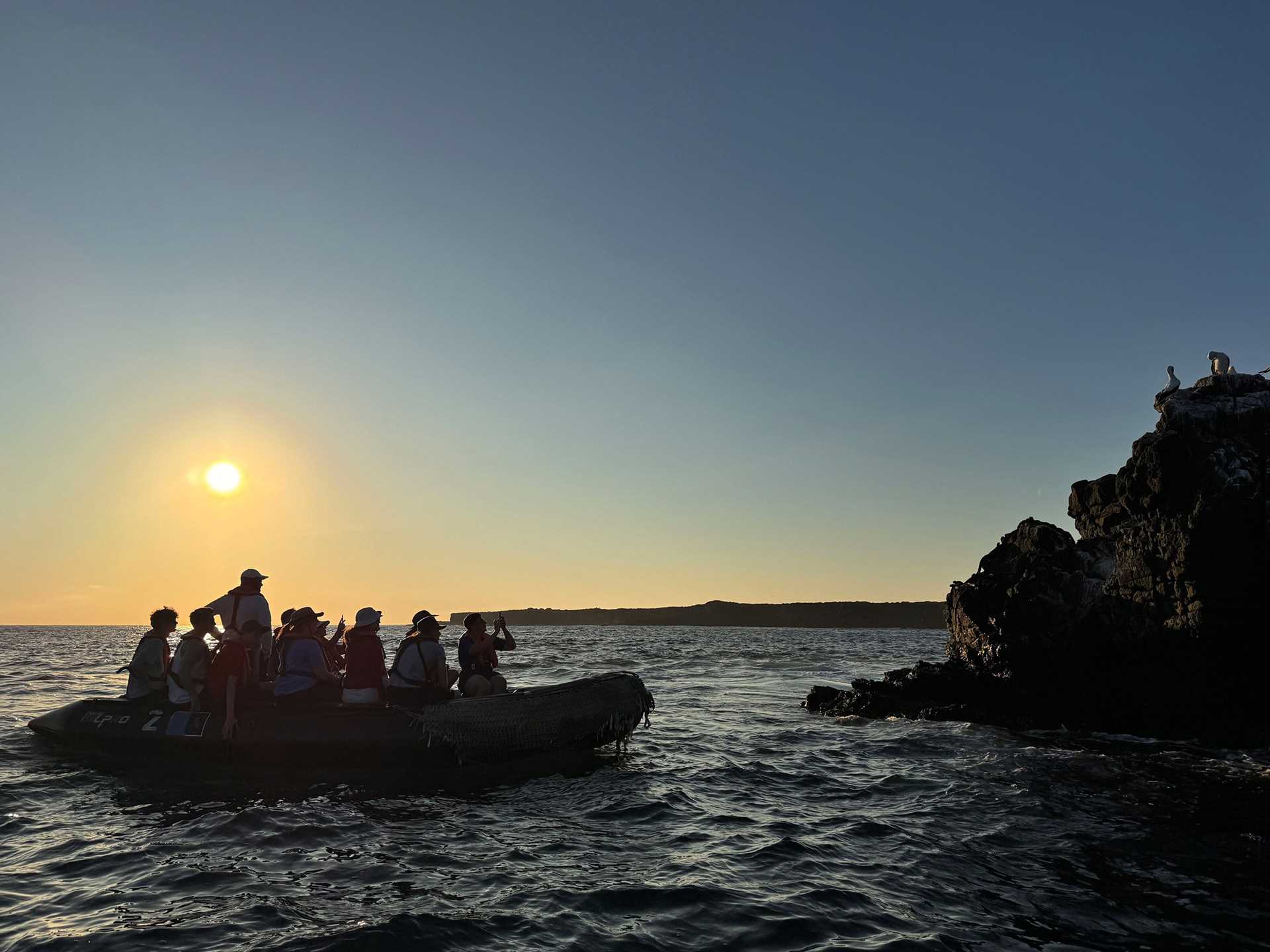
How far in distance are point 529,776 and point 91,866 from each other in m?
6.50

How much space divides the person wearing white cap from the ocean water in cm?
241

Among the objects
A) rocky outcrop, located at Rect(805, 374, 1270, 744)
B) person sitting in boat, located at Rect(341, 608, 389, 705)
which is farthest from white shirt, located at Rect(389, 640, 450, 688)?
rocky outcrop, located at Rect(805, 374, 1270, 744)

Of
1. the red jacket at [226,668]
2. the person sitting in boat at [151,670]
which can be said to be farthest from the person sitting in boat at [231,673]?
the person sitting in boat at [151,670]

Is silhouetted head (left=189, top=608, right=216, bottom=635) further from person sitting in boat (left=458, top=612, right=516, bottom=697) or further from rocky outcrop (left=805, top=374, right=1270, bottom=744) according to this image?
rocky outcrop (left=805, top=374, right=1270, bottom=744)

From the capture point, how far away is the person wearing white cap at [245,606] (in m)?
13.4

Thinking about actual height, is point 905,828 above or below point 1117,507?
below

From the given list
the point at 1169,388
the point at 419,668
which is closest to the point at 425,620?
the point at 419,668

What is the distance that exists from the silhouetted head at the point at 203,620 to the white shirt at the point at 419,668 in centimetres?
311

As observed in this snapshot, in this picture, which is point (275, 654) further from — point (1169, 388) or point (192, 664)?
point (1169, 388)

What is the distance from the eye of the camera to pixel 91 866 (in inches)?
318

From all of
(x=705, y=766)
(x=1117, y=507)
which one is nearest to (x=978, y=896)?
(x=705, y=766)

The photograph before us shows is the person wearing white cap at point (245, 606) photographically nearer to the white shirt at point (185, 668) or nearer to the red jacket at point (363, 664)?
the white shirt at point (185, 668)

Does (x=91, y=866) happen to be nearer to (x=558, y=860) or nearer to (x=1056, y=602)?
(x=558, y=860)

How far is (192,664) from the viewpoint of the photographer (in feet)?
A: 43.2
